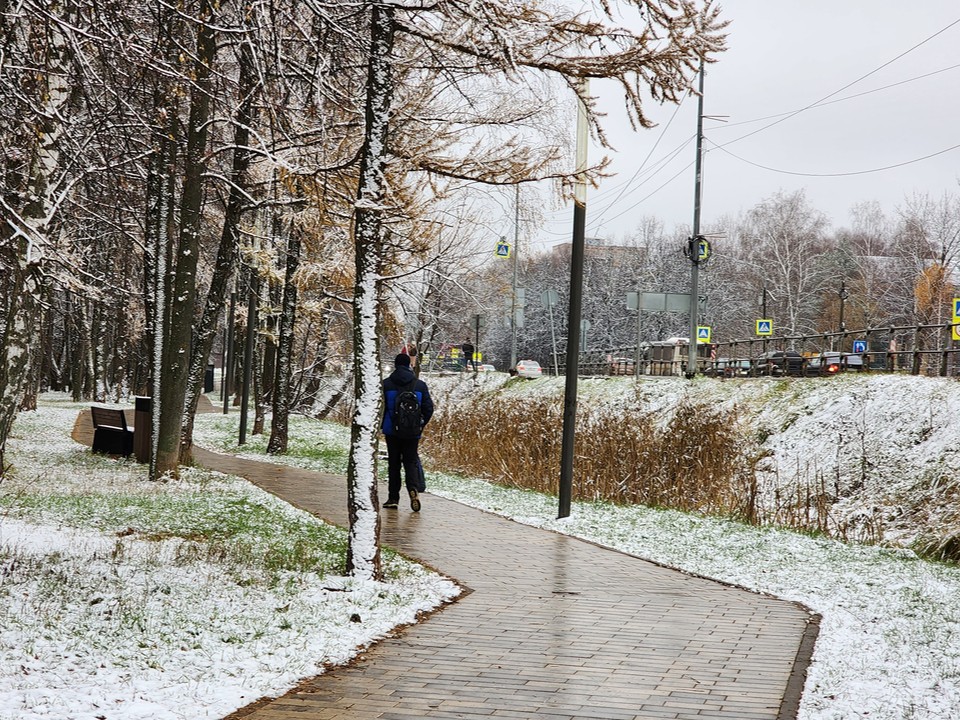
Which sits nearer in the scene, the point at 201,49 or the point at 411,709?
the point at 411,709

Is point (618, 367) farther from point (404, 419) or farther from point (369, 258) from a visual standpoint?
point (369, 258)

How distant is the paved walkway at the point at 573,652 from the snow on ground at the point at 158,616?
29cm

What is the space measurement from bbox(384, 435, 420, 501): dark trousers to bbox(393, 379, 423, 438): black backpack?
0.45ft

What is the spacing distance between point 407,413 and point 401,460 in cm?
81

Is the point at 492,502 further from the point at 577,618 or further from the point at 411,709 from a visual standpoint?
the point at 411,709

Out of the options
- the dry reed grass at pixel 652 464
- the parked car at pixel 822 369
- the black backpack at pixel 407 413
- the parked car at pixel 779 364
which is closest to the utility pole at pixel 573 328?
the black backpack at pixel 407 413

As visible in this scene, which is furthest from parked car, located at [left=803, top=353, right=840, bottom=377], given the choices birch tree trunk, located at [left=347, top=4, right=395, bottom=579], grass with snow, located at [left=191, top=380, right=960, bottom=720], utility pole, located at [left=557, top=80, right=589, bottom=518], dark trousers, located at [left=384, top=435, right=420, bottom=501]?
birch tree trunk, located at [left=347, top=4, right=395, bottom=579]

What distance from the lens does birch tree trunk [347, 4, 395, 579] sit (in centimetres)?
773

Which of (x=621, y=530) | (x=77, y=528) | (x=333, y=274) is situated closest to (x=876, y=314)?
(x=333, y=274)

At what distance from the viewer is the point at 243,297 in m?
43.8

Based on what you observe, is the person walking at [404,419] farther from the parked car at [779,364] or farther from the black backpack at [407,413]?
the parked car at [779,364]

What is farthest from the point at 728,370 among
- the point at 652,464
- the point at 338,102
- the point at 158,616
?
the point at 158,616

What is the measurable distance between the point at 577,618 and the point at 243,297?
1503 inches

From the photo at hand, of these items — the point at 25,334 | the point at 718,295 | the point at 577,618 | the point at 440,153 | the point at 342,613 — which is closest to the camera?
the point at 342,613
